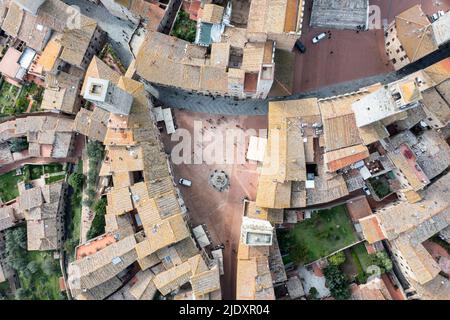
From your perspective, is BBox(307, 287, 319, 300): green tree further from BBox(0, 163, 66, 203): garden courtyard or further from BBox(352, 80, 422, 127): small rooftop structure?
BBox(0, 163, 66, 203): garden courtyard

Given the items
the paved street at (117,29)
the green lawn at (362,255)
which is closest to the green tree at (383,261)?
the green lawn at (362,255)

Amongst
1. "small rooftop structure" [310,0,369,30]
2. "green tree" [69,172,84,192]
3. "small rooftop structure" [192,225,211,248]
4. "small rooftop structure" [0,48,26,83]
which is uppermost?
"small rooftop structure" [0,48,26,83]

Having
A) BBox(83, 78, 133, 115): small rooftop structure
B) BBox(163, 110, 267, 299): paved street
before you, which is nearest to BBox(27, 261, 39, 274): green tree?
BBox(163, 110, 267, 299): paved street

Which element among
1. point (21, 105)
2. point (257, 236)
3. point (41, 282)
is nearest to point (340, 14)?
point (257, 236)

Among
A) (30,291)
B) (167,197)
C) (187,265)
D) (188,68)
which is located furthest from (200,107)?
(30,291)

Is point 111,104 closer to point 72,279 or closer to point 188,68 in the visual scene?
point 188,68

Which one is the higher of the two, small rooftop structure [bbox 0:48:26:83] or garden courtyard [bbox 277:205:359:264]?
small rooftop structure [bbox 0:48:26:83]

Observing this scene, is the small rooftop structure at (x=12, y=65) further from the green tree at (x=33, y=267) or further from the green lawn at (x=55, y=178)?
the green tree at (x=33, y=267)
